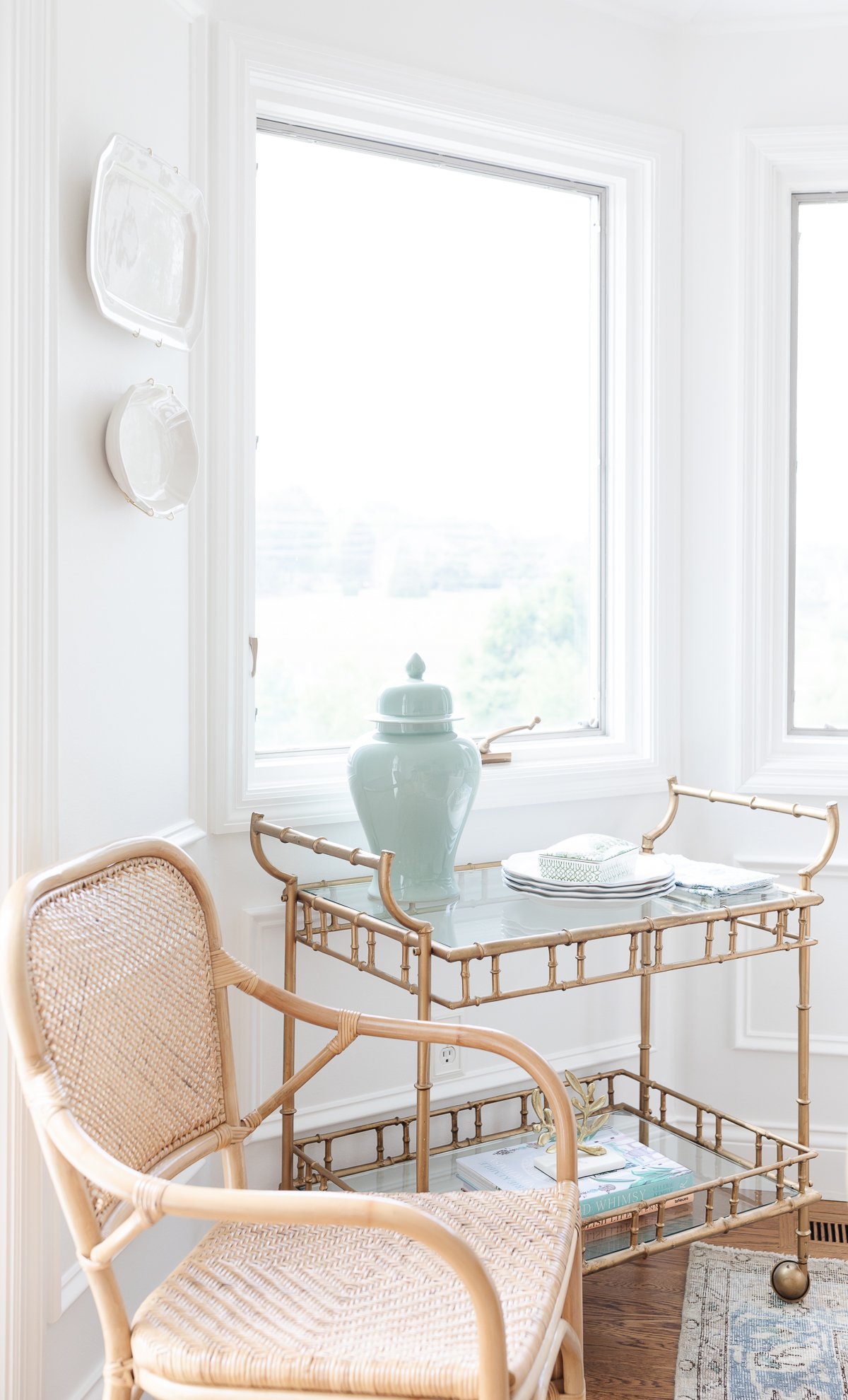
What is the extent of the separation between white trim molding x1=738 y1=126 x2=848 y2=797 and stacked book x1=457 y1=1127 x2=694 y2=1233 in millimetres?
883

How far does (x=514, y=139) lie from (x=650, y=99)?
Result: 38 cm

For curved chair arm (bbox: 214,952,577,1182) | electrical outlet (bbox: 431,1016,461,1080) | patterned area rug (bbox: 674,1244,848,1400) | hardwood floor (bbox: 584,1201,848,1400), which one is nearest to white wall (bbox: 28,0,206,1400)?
curved chair arm (bbox: 214,952,577,1182)

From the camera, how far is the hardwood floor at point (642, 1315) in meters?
1.88

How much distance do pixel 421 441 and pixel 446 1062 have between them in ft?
4.12

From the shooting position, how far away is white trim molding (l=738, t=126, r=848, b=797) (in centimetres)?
256

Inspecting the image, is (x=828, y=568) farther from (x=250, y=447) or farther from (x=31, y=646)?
(x=31, y=646)

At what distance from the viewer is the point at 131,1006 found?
1.39 meters

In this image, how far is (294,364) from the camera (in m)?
2.28

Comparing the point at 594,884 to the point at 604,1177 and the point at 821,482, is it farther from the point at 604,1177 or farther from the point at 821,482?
the point at 821,482

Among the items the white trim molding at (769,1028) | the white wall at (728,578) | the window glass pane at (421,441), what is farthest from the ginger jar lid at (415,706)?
the white trim molding at (769,1028)

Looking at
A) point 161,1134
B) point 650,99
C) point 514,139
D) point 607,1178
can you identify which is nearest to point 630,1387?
point 607,1178

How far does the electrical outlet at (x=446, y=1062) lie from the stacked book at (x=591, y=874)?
43 centimetres

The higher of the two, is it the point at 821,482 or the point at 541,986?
the point at 821,482

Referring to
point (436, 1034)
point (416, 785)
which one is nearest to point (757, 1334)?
point (436, 1034)
